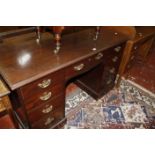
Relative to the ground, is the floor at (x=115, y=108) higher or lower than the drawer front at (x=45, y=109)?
lower

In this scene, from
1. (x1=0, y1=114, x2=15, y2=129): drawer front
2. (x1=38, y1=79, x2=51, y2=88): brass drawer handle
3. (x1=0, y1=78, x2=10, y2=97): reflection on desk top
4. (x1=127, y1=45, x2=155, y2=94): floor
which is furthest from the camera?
(x1=127, y1=45, x2=155, y2=94): floor

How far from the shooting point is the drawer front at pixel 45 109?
1.16 meters

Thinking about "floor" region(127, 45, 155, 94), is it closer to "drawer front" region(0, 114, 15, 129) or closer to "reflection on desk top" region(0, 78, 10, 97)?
"drawer front" region(0, 114, 15, 129)

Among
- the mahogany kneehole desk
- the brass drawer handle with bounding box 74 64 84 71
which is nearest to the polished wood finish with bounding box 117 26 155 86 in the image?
the mahogany kneehole desk

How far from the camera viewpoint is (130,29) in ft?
5.47

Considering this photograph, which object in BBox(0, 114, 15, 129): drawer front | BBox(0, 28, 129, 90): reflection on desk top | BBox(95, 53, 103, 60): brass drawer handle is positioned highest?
BBox(0, 28, 129, 90): reflection on desk top

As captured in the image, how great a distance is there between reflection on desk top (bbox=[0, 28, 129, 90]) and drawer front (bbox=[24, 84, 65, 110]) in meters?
0.19

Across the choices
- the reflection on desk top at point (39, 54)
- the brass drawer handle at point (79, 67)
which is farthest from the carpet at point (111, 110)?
the reflection on desk top at point (39, 54)

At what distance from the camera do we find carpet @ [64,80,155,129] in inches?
66.6

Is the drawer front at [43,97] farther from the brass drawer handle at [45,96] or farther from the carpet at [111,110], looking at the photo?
the carpet at [111,110]

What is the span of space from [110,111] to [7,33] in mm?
1420

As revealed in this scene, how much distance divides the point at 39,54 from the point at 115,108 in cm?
123

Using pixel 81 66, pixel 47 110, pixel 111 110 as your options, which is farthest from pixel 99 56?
pixel 111 110

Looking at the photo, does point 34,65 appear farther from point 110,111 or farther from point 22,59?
point 110,111
